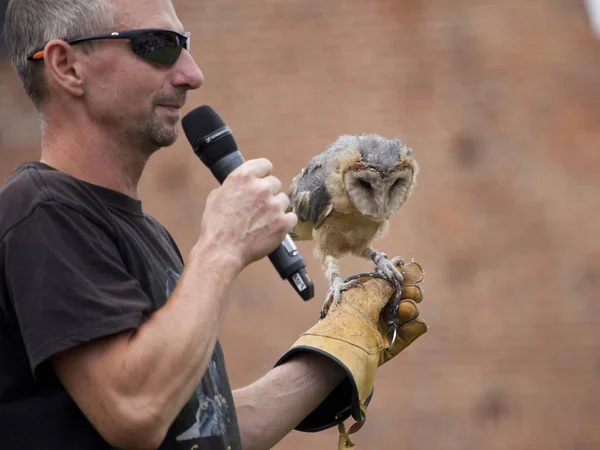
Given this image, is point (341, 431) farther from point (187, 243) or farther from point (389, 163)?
point (187, 243)

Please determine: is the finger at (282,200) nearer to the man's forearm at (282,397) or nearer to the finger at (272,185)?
the finger at (272,185)

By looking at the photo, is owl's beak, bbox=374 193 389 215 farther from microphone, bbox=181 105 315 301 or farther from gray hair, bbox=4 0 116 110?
gray hair, bbox=4 0 116 110

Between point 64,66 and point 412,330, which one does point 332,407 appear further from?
point 64,66

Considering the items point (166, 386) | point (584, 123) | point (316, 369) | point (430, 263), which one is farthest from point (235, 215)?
point (584, 123)

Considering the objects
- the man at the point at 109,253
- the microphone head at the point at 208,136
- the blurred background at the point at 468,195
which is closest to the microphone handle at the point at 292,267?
the man at the point at 109,253

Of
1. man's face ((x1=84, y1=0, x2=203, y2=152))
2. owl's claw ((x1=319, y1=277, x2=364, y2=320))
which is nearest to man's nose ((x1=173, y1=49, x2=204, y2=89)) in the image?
man's face ((x1=84, y1=0, x2=203, y2=152))

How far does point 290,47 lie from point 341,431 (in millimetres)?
3947

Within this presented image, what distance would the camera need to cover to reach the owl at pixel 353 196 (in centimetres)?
283

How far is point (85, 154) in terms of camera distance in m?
1.66

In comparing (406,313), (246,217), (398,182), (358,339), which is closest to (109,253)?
(246,217)

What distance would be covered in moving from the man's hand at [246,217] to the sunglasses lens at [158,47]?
0.25 metres

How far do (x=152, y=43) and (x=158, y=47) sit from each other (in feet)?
0.05

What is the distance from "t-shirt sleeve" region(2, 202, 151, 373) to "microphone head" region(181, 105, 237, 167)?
0.37m

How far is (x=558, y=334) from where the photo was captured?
5602 mm
